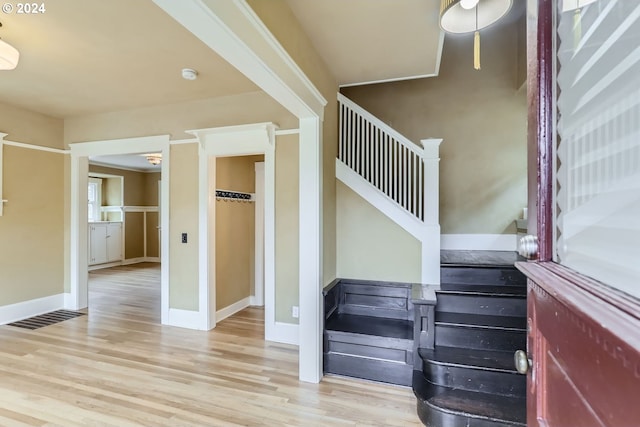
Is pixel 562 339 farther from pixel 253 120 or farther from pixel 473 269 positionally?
pixel 253 120

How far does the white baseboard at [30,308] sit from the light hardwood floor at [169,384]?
20 centimetres

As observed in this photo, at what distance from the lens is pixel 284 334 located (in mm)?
3303

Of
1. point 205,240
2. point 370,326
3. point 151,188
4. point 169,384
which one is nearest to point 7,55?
point 205,240

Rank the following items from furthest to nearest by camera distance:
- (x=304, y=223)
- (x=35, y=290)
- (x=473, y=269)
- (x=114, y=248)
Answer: (x=114, y=248)
(x=35, y=290)
(x=473, y=269)
(x=304, y=223)

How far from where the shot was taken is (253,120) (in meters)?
3.45

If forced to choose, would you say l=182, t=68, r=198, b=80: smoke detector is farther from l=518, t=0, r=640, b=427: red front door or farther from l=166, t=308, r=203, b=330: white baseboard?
l=518, t=0, r=640, b=427: red front door

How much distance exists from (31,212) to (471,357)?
5099mm

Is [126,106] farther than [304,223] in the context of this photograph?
Yes

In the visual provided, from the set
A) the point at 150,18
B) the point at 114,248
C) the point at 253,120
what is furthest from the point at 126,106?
the point at 114,248

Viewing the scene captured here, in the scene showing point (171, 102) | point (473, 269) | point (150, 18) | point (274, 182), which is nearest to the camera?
point (150, 18)

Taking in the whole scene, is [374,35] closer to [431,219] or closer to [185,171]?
[431,219]

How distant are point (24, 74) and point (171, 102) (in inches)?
49.6

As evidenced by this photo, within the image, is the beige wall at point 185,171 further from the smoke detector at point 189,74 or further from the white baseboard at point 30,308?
the white baseboard at point 30,308

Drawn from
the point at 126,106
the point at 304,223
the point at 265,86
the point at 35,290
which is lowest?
the point at 35,290
